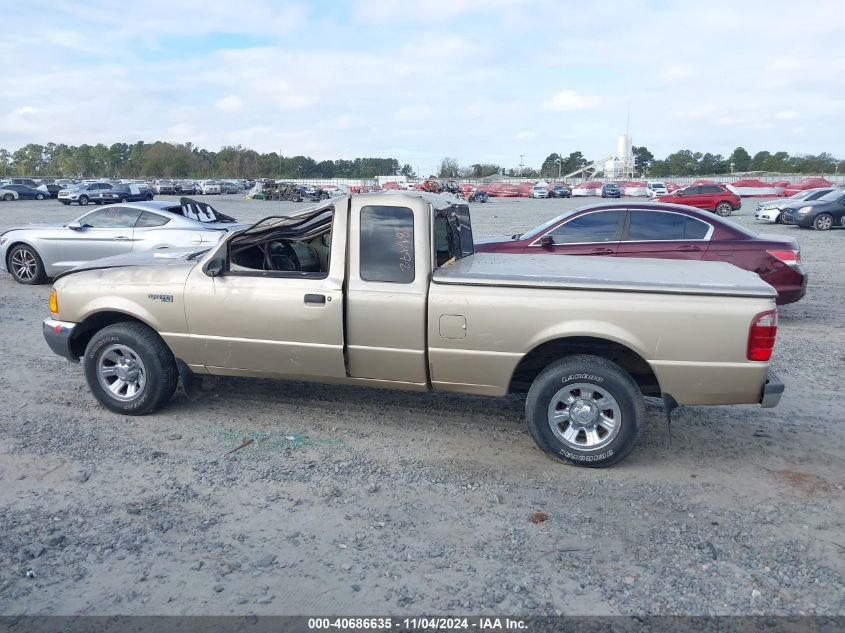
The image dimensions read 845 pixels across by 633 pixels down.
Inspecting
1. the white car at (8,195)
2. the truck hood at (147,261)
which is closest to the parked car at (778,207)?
the truck hood at (147,261)

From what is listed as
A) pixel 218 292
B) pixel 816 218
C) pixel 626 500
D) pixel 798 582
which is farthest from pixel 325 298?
pixel 816 218

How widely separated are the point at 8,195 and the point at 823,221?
2145 inches

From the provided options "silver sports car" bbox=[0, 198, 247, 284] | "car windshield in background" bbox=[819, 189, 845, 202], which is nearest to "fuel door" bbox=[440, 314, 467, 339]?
"silver sports car" bbox=[0, 198, 247, 284]

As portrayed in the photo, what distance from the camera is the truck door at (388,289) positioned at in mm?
4965

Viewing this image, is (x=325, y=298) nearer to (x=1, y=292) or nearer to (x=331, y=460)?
(x=331, y=460)

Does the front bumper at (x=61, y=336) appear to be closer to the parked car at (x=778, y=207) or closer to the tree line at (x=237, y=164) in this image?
the parked car at (x=778, y=207)

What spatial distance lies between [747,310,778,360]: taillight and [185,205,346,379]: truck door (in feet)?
9.10

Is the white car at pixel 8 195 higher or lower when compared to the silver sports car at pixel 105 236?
lower

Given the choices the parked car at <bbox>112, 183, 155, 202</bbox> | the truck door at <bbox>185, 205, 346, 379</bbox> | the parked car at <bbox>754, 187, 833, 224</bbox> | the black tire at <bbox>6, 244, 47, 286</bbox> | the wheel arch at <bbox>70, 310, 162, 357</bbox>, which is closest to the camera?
the truck door at <bbox>185, 205, 346, 379</bbox>

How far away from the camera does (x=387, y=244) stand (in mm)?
5109

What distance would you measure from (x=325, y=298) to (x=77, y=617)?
8.44 ft

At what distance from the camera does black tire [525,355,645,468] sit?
15.3ft

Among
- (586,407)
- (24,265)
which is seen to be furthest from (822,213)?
(24,265)

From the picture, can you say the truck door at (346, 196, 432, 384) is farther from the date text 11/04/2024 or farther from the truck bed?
the date text 11/04/2024
